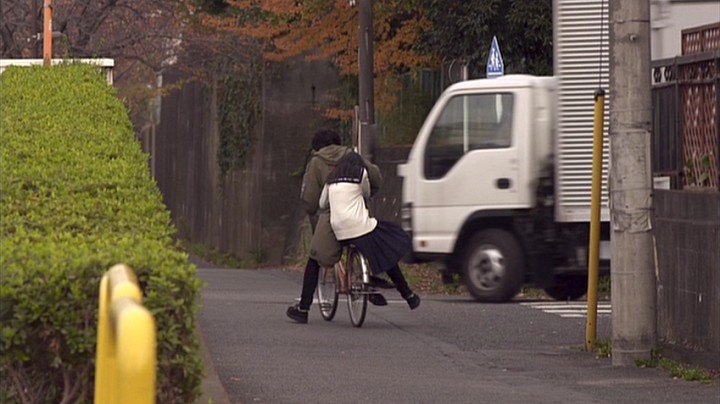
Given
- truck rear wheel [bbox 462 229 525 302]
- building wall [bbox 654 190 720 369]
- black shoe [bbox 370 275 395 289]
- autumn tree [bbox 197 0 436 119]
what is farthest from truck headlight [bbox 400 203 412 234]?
autumn tree [bbox 197 0 436 119]

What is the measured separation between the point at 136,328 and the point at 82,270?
2.22 m

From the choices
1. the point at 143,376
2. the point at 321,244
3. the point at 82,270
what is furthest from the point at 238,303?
the point at 143,376

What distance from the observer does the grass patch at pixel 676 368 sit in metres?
9.64

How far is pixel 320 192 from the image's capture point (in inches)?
520

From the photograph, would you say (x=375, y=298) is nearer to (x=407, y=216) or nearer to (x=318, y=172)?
(x=318, y=172)

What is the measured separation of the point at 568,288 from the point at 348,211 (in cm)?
488

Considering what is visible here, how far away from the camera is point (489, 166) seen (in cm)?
1555

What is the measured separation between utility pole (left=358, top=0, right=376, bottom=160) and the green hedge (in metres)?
14.5

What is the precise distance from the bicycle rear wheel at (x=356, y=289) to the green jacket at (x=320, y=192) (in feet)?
0.49

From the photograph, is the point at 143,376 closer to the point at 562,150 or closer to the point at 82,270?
the point at 82,270

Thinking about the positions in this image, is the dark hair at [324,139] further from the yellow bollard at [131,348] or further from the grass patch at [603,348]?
the yellow bollard at [131,348]

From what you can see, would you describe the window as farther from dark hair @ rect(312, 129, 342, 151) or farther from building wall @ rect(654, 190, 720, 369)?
building wall @ rect(654, 190, 720, 369)

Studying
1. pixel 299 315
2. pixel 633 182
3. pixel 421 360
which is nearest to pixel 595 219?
pixel 633 182

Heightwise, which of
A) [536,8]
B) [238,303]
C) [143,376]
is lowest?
[238,303]
